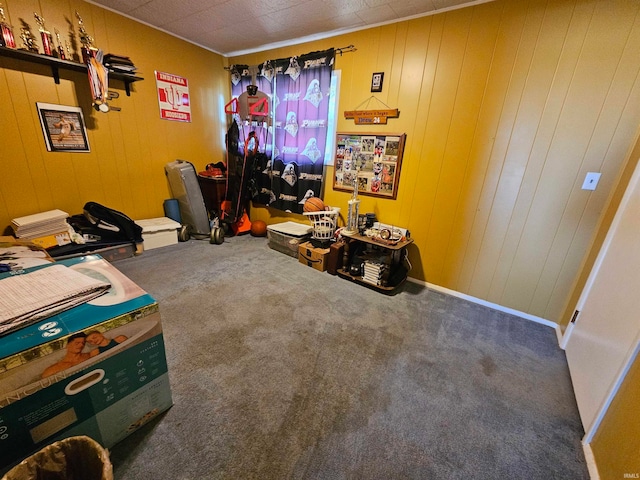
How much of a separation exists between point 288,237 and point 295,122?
4.62ft

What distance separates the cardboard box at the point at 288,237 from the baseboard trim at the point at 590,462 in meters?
2.57

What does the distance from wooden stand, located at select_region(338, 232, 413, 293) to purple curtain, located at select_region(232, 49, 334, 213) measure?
2.85ft

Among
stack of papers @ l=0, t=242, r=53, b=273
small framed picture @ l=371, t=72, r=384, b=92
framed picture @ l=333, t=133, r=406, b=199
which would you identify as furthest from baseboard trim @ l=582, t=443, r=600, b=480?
small framed picture @ l=371, t=72, r=384, b=92

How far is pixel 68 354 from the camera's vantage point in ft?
2.88

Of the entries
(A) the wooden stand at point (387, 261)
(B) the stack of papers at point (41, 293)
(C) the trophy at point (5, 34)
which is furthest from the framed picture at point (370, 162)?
(C) the trophy at point (5, 34)

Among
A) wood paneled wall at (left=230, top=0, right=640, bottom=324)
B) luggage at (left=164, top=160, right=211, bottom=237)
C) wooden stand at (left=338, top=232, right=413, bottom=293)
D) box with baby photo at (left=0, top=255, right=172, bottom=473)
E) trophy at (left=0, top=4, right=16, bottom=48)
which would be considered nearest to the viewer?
box with baby photo at (left=0, top=255, right=172, bottom=473)

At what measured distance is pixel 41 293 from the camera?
0.97 m

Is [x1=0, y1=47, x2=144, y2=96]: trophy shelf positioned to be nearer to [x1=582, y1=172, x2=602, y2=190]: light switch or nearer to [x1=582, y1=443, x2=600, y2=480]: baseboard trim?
[x1=582, y1=172, x2=602, y2=190]: light switch

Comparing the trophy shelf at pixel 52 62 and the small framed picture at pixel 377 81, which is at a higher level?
the small framed picture at pixel 377 81

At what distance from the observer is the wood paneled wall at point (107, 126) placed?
7.71 feet

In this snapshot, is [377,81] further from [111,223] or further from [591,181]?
[111,223]

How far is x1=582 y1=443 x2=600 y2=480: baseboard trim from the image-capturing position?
111 cm

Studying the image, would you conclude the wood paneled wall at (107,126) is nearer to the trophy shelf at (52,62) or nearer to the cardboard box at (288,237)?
the trophy shelf at (52,62)


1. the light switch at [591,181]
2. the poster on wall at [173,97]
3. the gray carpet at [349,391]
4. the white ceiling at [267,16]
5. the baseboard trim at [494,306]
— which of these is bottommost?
the gray carpet at [349,391]
